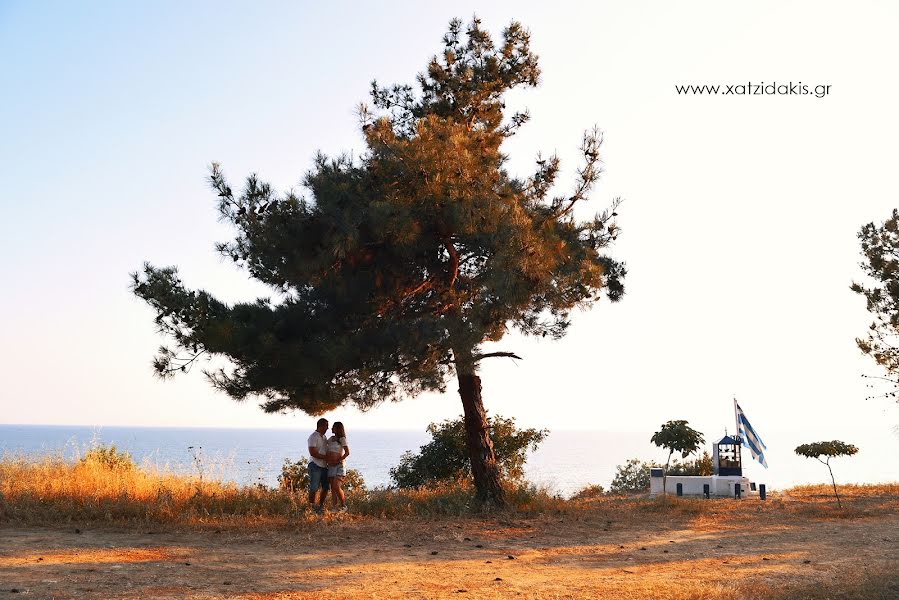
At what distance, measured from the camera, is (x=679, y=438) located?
21.9m

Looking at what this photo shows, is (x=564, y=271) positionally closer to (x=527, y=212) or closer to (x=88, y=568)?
(x=527, y=212)

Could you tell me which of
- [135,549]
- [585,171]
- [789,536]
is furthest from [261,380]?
[789,536]

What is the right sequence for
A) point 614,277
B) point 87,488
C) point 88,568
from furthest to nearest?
point 614,277, point 87,488, point 88,568

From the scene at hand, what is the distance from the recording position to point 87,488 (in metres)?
12.9

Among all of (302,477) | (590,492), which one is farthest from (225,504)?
(590,492)

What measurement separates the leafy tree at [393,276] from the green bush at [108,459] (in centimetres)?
346

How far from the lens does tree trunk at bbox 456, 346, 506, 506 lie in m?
14.6

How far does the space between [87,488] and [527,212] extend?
834cm

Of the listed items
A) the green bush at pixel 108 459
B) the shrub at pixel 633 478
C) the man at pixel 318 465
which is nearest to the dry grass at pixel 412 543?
the green bush at pixel 108 459

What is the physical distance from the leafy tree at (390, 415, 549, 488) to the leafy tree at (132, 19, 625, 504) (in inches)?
221

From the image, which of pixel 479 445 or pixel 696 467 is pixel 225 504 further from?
pixel 696 467

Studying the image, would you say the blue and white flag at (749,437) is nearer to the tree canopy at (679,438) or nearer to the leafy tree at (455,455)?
the tree canopy at (679,438)

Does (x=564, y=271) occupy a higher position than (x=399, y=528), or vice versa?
(x=564, y=271)

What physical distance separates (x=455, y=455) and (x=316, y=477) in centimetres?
732
